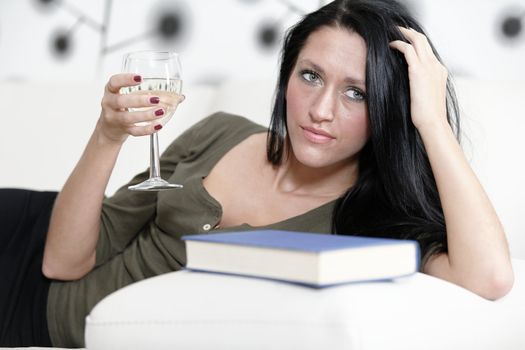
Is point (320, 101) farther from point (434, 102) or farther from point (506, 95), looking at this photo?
point (506, 95)

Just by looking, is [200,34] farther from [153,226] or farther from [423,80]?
[423,80]

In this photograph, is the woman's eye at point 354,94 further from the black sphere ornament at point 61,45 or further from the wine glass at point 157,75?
the black sphere ornament at point 61,45

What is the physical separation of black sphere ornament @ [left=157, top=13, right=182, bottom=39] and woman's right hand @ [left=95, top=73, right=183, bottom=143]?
1.36 m

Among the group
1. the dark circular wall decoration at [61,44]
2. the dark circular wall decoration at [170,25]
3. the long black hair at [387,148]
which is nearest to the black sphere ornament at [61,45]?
the dark circular wall decoration at [61,44]

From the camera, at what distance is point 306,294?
1010 mm

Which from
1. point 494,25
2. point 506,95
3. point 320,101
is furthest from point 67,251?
point 494,25

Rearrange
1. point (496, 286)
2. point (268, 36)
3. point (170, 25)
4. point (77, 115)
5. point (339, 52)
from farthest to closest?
point (170, 25)
point (268, 36)
point (77, 115)
point (339, 52)
point (496, 286)

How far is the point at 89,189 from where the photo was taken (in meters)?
1.63

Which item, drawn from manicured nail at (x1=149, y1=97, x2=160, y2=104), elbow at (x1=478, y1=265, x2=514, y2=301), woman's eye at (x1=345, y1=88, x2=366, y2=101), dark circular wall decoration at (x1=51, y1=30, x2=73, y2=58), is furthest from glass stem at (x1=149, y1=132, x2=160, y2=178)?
dark circular wall decoration at (x1=51, y1=30, x2=73, y2=58)

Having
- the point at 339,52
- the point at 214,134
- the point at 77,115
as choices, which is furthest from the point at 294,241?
the point at 77,115

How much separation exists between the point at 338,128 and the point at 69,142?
39.1 inches

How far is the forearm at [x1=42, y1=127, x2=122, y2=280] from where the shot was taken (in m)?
1.58

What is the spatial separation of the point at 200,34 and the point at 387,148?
4.11 ft

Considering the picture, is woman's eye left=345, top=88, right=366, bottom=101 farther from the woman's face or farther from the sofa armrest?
the sofa armrest
